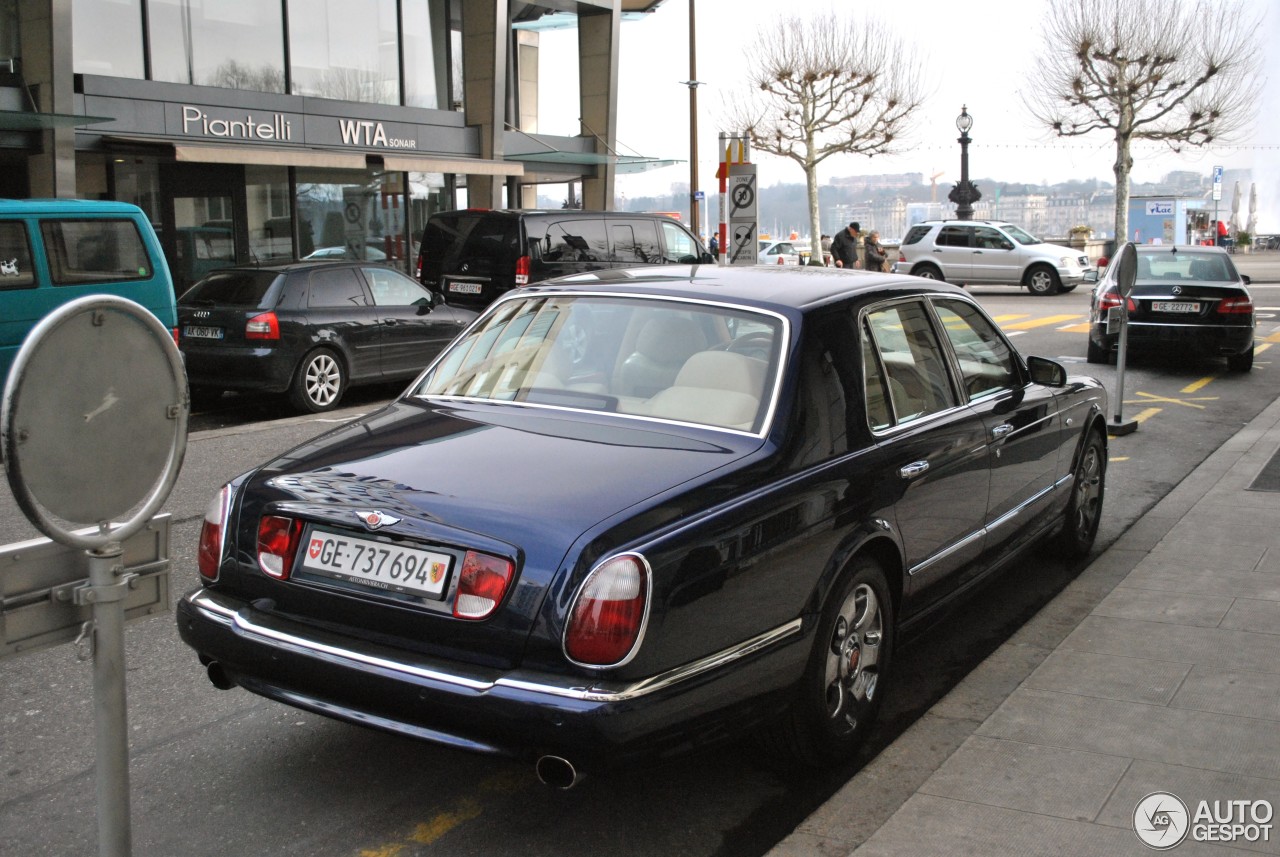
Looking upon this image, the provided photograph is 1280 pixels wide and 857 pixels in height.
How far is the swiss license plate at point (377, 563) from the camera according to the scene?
11.1 feet

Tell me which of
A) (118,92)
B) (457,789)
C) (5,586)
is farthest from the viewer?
(118,92)

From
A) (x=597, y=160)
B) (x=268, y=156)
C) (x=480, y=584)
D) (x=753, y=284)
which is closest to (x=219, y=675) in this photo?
(x=480, y=584)

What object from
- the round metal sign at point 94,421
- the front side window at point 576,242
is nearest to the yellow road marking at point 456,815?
the round metal sign at point 94,421

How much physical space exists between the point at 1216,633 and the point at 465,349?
3327 millimetres

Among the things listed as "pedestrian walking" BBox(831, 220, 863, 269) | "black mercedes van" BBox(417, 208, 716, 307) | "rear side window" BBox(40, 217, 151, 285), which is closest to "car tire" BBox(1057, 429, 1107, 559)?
"rear side window" BBox(40, 217, 151, 285)

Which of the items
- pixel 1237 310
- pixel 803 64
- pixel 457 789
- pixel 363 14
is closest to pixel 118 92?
pixel 363 14

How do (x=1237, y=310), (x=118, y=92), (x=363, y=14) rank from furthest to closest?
(x=363, y=14), (x=118, y=92), (x=1237, y=310)

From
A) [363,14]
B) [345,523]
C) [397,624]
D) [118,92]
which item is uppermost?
[363,14]

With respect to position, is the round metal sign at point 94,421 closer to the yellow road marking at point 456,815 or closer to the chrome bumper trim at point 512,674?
the chrome bumper trim at point 512,674

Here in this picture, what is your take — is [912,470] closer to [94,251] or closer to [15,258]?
[15,258]

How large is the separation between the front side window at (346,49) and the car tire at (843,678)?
1978cm

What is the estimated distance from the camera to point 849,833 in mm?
3607

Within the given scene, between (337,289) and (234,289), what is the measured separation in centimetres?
102

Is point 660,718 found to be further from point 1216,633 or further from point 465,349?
point 1216,633
